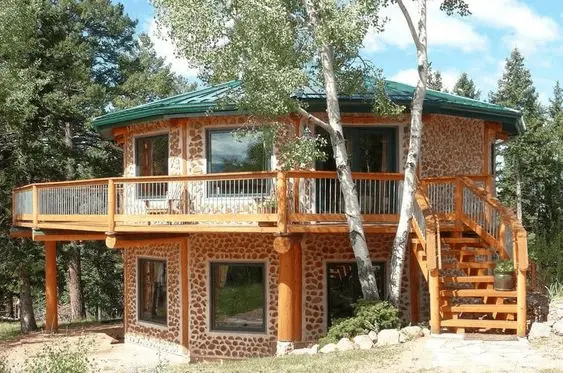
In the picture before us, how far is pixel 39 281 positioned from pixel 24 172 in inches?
378

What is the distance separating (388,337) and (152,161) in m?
8.51

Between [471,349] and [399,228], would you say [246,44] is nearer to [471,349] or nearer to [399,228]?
[399,228]

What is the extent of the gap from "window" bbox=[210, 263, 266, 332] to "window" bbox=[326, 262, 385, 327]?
1601 mm

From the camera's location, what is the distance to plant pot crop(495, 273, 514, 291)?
12.5 metres

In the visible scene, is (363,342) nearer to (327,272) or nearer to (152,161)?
(327,272)

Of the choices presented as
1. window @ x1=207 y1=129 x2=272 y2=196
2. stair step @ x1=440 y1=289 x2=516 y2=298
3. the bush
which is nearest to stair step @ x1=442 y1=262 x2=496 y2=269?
stair step @ x1=440 y1=289 x2=516 y2=298

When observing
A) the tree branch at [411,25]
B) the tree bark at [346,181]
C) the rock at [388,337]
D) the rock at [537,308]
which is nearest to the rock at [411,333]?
the rock at [388,337]

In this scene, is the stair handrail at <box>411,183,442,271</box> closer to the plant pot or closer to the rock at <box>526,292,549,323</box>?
the plant pot

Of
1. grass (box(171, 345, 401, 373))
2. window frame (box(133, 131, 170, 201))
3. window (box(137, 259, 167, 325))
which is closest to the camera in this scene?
grass (box(171, 345, 401, 373))

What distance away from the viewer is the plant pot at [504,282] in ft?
41.1

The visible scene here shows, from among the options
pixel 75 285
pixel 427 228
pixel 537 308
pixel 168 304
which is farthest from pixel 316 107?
pixel 75 285

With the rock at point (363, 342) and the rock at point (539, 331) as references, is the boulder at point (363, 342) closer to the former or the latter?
the rock at point (363, 342)

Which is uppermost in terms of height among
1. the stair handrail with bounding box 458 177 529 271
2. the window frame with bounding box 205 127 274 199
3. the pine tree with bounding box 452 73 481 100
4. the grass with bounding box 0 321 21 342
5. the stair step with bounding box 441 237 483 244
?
the pine tree with bounding box 452 73 481 100

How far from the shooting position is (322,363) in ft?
35.4
